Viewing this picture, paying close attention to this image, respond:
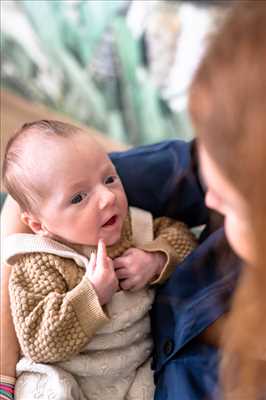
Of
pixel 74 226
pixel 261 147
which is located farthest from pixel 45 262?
pixel 261 147

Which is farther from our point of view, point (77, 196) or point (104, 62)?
point (104, 62)

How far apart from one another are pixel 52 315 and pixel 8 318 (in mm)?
135

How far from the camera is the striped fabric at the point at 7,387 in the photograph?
853mm

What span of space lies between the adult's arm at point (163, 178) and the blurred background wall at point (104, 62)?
28.7 inches

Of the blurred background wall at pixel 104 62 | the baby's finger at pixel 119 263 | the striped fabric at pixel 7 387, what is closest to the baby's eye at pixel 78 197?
the baby's finger at pixel 119 263

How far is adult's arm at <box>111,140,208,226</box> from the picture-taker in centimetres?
99

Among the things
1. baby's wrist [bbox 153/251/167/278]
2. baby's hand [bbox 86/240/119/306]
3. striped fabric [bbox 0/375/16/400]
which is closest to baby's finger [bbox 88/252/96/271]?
baby's hand [bbox 86/240/119/306]

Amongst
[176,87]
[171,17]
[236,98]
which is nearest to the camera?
[236,98]

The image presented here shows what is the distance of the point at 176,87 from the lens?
1.80m

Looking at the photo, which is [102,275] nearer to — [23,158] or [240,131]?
[23,158]

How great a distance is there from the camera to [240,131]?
52 centimetres

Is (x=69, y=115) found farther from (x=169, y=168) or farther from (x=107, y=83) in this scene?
(x=169, y=168)

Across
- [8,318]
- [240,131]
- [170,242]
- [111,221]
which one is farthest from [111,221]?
[240,131]

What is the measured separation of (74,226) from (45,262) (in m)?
0.07
